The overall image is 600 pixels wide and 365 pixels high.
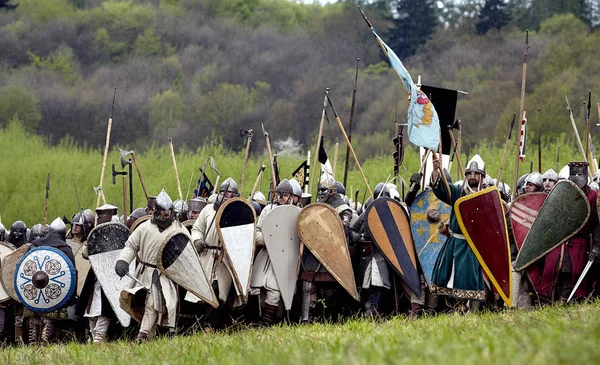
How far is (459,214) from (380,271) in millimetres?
1185

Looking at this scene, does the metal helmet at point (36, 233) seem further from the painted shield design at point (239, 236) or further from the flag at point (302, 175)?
the flag at point (302, 175)

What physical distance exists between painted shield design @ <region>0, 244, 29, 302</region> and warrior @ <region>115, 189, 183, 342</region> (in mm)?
1902

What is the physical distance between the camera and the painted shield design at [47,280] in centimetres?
1098

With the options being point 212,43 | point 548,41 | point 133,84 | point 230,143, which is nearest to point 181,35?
point 212,43

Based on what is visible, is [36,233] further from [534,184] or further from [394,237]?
[534,184]

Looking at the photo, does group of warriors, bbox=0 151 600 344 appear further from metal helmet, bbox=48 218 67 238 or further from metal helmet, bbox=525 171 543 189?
metal helmet, bbox=48 218 67 238

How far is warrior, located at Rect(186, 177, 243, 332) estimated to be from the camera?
10812mm

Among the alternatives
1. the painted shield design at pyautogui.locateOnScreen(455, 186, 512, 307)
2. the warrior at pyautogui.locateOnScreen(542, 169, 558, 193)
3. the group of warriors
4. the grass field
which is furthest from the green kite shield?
the grass field

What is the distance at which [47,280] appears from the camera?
11.0 meters

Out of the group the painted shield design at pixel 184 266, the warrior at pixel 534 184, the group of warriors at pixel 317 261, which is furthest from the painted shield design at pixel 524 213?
the painted shield design at pixel 184 266

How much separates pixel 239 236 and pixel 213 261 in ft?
1.21

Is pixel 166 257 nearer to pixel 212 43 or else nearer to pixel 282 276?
pixel 282 276

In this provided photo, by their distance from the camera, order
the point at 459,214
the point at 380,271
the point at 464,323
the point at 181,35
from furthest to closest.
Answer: the point at 181,35 < the point at 380,271 < the point at 459,214 < the point at 464,323

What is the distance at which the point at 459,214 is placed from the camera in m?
9.78
